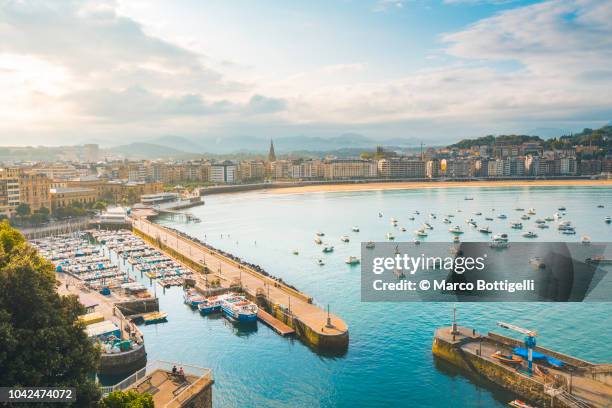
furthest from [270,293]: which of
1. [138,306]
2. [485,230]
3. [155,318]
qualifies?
[485,230]

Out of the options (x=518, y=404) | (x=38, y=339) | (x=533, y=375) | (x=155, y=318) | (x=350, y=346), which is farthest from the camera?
(x=155, y=318)

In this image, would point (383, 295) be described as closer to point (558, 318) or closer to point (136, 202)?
point (558, 318)

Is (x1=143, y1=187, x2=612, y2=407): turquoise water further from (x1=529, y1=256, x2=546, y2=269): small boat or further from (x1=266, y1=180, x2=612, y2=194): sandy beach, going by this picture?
(x1=266, y1=180, x2=612, y2=194): sandy beach

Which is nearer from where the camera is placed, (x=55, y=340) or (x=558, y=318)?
(x=55, y=340)

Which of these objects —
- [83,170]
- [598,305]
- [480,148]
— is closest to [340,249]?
[598,305]

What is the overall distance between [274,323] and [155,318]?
5.17 meters

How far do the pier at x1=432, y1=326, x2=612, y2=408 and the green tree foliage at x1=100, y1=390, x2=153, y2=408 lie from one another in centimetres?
974

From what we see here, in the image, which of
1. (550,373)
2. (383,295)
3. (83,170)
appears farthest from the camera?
(83,170)

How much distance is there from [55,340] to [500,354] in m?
12.1

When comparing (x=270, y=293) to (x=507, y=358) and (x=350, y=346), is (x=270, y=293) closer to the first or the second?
(x=350, y=346)

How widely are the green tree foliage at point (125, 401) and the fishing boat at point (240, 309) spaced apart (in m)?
10.8

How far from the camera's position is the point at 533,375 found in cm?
1338

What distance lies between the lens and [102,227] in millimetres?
46500

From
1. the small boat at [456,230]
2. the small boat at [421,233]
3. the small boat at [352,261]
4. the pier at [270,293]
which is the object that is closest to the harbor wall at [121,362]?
the pier at [270,293]
